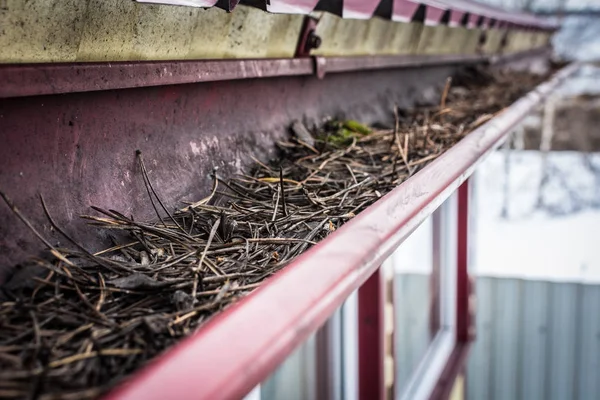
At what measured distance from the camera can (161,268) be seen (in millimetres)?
1143

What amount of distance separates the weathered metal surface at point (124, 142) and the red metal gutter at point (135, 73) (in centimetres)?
6

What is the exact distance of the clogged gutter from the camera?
0.84 meters

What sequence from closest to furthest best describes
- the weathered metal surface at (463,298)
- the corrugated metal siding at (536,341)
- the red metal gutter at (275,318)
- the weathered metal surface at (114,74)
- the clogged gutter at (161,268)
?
the red metal gutter at (275,318), the clogged gutter at (161,268), the weathered metal surface at (114,74), the weathered metal surface at (463,298), the corrugated metal siding at (536,341)

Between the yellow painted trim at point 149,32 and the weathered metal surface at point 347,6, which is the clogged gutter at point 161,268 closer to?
the yellow painted trim at point 149,32

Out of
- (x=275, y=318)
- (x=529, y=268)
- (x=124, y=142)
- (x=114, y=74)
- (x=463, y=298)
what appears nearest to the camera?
(x=275, y=318)

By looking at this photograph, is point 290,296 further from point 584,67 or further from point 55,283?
point 584,67

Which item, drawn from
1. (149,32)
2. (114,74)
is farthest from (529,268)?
(114,74)

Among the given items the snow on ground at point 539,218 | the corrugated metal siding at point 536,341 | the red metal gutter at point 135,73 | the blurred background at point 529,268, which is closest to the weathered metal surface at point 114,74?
the red metal gutter at point 135,73

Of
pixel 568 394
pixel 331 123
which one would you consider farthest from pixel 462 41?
pixel 568 394

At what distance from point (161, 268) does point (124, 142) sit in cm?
39

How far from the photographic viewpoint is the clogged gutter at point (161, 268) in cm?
84

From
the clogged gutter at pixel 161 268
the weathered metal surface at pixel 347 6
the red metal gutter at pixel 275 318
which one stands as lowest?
the clogged gutter at pixel 161 268

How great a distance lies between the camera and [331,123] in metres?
2.37

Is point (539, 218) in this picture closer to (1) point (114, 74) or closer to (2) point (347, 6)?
(2) point (347, 6)
